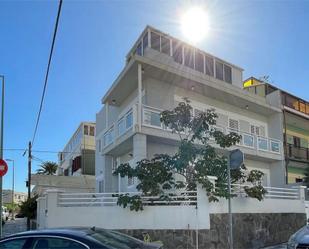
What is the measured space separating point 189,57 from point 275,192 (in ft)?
30.6

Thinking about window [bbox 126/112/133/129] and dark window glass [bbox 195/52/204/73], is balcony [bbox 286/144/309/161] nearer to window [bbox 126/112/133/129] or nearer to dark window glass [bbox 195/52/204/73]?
dark window glass [bbox 195/52/204/73]

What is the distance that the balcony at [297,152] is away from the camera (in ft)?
85.0

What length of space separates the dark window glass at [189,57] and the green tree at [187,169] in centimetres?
794

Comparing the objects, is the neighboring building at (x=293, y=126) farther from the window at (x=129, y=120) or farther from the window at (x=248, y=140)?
the window at (x=129, y=120)

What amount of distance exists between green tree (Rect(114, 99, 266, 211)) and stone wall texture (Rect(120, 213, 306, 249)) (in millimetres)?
864

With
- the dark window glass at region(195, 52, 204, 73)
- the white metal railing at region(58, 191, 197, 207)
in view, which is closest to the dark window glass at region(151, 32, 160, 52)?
the dark window glass at region(195, 52, 204, 73)

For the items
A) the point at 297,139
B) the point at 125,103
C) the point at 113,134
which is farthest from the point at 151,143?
the point at 297,139

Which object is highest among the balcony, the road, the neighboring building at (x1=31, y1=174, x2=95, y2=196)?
the balcony

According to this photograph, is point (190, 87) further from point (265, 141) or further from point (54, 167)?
point (54, 167)

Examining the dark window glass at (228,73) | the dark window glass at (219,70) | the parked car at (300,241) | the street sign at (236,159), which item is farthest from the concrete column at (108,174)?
the parked car at (300,241)

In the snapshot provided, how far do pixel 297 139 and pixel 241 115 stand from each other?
283 inches

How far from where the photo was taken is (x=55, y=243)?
5574mm

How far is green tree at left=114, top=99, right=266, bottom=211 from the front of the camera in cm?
1301

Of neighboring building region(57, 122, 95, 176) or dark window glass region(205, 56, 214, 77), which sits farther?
neighboring building region(57, 122, 95, 176)
